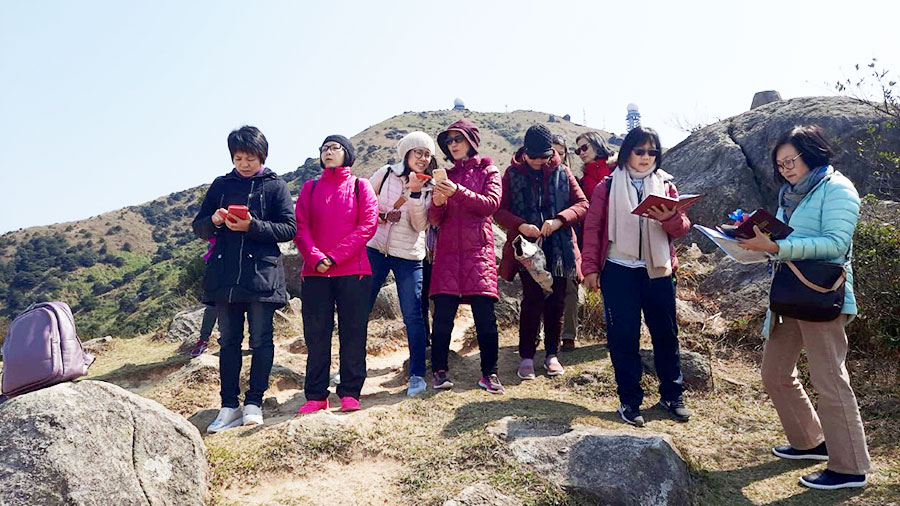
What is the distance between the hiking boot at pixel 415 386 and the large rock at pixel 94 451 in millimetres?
1759

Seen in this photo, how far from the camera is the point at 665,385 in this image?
4078mm

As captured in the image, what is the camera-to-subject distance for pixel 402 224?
4.62 m

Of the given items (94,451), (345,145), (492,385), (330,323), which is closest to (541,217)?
(492,385)

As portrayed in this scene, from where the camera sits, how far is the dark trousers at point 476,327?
14.5 ft

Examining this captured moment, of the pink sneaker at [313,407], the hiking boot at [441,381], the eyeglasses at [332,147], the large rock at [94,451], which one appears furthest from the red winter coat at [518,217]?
the large rock at [94,451]

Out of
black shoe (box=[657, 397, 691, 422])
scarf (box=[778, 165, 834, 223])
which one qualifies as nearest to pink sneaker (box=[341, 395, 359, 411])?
black shoe (box=[657, 397, 691, 422])

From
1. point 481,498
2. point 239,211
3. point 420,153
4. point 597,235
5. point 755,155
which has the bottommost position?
point 481,498

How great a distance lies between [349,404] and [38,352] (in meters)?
1.98

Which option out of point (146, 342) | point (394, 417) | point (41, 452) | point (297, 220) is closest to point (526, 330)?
point (394, 417)

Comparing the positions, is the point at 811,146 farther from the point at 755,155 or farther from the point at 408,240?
the point at 755,155

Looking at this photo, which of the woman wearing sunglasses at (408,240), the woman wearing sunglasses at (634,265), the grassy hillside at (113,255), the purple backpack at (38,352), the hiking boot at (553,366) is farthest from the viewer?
the grassy hillside at (113,255)

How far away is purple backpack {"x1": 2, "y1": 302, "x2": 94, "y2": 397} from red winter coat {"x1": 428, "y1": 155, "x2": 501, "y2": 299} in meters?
2.36

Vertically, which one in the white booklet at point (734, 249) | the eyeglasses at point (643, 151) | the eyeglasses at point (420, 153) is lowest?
the white booklet at point (734, 249)

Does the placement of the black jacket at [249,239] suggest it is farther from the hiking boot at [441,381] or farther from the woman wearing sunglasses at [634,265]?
the woman wearing sunglasses at [634,265]
